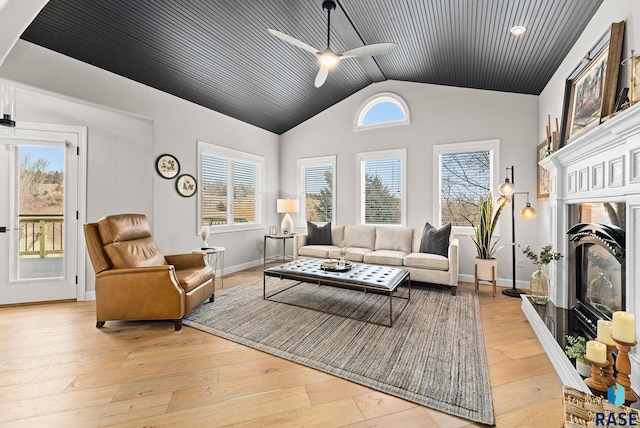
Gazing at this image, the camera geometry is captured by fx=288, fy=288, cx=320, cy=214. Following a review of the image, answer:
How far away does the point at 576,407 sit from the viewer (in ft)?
4.13

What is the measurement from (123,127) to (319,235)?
11.1ft

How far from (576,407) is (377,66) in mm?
4712

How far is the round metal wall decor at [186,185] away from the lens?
444cm

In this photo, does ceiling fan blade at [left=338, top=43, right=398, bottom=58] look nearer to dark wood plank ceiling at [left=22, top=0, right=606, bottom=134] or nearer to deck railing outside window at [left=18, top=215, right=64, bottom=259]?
dark wood plank ceiling at [left=22, top=0, right=606, bottom=134]

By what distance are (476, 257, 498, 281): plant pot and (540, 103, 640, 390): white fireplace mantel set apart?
842mm

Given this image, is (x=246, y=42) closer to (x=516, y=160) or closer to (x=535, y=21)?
(x=535, y=21)

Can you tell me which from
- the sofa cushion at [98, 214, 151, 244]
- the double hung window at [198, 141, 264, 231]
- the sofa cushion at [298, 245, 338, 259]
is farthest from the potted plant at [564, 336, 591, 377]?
the double hung window at [198, 141, 264, 231]

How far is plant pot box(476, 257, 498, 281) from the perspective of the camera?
4012mm

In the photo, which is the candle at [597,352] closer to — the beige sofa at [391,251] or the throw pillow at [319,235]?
the beige sofa at [391,251]

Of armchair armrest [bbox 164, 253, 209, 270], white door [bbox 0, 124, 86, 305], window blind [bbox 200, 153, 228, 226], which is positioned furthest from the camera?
window blind [bbox 200, 153, 228, 226]

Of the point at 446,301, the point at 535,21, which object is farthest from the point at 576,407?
the point at 535,21

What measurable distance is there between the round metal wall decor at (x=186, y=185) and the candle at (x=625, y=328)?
191 inches

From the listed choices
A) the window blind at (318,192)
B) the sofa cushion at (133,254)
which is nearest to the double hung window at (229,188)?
the window blind at (318,192)

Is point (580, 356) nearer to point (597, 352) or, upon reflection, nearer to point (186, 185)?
point (597, 352)
